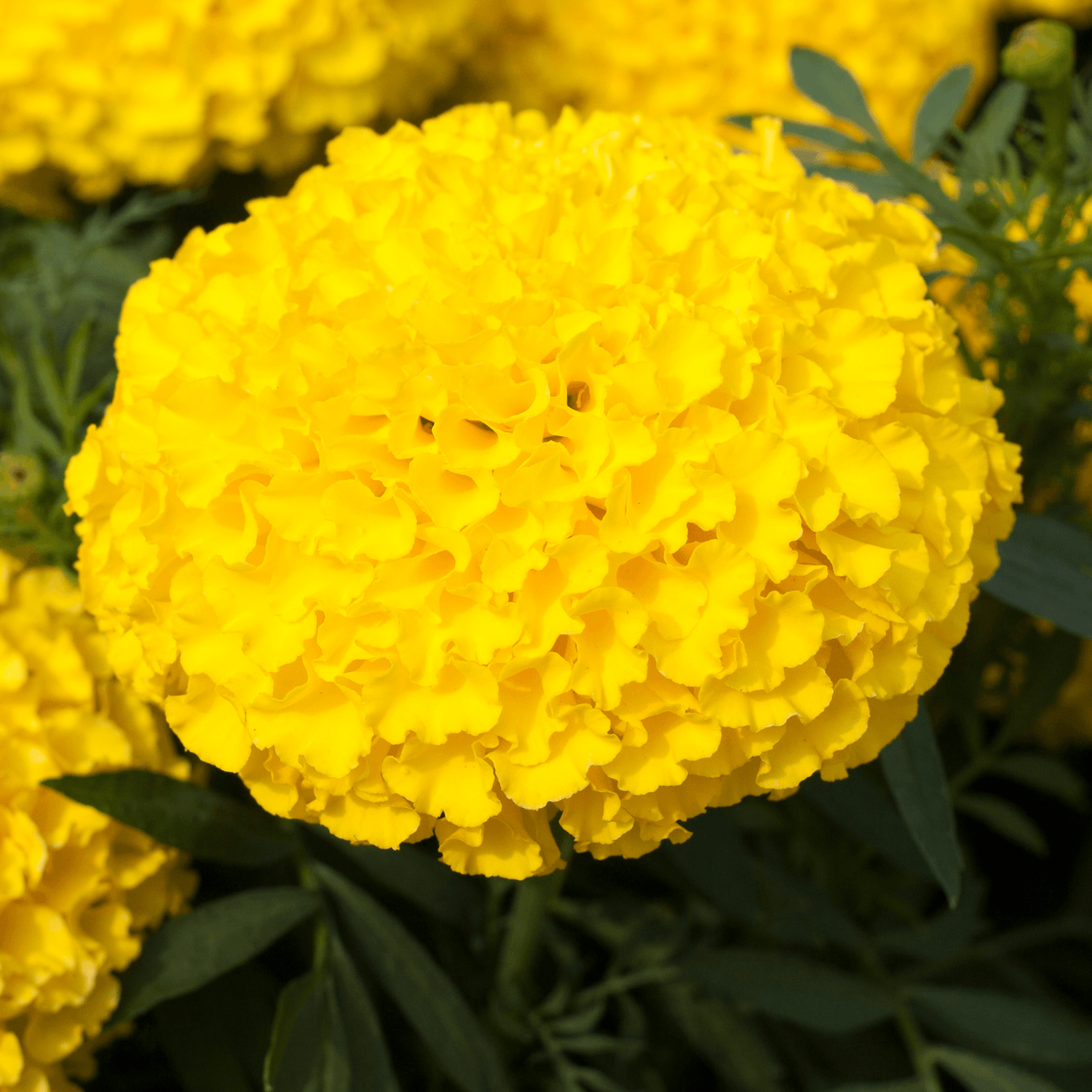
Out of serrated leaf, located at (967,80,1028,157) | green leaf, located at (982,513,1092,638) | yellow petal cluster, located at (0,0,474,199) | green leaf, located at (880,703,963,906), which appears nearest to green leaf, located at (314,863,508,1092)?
green leaf, located at (880,703,963,906)

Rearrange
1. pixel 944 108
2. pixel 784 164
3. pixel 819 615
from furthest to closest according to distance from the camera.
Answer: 1. pixel 944 108
2. pixel 784 164
3. pixel 819 615

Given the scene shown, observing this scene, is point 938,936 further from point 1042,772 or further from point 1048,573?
point 1048,573

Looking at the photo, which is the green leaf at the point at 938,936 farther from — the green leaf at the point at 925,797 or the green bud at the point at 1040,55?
the green bud at the point at 1040,55

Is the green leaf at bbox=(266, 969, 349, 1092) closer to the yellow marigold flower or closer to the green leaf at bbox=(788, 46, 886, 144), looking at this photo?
the green leaf at bbox=(788, 46, 886, 144)

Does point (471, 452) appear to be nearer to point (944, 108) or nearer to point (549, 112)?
point (944, 108)

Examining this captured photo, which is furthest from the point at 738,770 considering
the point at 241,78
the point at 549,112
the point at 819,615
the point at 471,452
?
the point at 549,112

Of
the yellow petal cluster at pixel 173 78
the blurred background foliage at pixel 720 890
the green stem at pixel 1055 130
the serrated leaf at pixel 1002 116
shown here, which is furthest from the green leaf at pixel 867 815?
the yellow petal cluster at pixel 173 78
